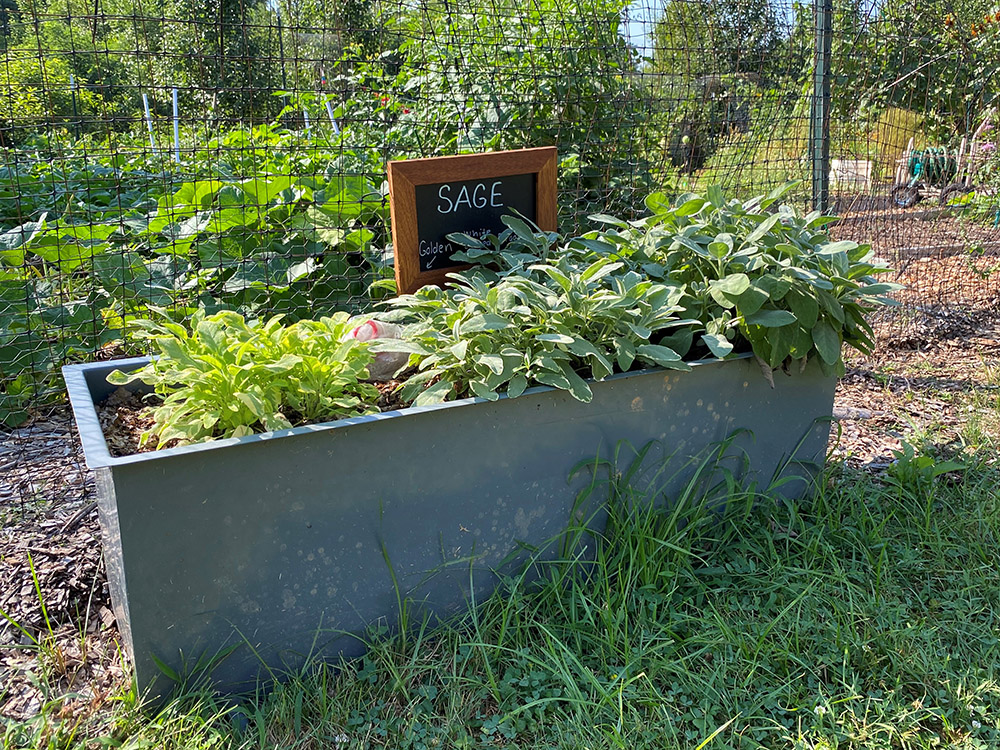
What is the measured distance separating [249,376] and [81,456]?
1182 mm

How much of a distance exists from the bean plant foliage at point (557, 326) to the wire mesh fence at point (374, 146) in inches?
17.5

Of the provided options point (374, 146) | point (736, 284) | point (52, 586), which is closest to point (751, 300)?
point (736, 284)

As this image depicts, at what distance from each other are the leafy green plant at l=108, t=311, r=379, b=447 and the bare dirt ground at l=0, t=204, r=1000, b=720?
0.50 m

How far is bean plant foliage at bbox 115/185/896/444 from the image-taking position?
62.3 inches

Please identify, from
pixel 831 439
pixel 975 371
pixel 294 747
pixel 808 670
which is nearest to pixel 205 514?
pixel 294 747

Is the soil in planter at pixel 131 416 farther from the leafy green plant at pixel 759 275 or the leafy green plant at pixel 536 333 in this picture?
the leafy green plant at pixel 759 275

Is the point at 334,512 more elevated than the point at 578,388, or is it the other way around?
the point at 578,388

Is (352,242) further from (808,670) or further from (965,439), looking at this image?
(965,439)

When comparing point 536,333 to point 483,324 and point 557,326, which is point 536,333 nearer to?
point 557,326

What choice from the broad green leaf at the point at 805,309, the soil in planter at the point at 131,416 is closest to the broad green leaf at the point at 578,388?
the soil in planter at the point at 131,416

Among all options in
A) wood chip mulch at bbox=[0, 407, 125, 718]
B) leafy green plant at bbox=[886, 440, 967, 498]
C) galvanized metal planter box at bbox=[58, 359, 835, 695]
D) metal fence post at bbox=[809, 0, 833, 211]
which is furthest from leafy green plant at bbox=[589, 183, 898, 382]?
wood chip mulch at bbox=[0, 407, 125, 718]

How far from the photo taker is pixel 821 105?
128 inches

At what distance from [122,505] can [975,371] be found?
318 cm

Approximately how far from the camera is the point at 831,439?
2633 mm
